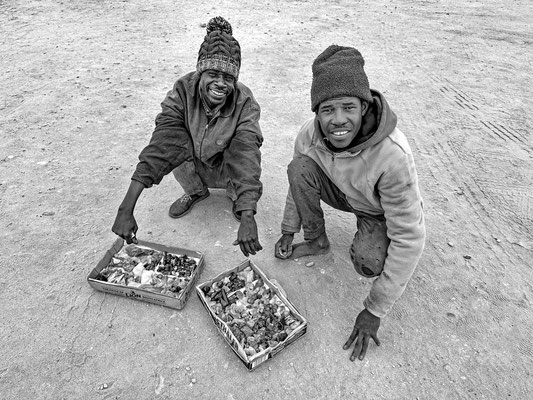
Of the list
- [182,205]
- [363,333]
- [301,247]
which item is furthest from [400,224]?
[182,205]

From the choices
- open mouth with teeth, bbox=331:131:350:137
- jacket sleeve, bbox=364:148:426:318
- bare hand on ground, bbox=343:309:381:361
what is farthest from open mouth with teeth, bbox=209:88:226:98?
bare hand on ground, bbox=343:309:381:361

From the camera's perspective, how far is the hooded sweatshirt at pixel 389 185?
201cm

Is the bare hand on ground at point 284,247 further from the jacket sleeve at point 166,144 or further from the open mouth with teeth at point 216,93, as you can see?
the open mouth with teeth at point 216,93

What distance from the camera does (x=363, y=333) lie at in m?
2.22

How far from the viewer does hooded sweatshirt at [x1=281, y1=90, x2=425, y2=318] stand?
6.61 feet

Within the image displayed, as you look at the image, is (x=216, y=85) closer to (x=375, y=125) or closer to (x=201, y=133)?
(x=201, y=133)

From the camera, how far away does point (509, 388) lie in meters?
2.09

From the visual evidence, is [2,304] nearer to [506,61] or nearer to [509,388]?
[509,388]

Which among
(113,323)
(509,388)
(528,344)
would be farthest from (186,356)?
(528,344)

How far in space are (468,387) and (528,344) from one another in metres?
0.48

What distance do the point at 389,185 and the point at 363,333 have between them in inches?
31.7

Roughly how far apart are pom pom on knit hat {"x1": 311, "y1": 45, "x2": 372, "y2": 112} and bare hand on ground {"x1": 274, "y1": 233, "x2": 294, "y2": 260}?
1.07m

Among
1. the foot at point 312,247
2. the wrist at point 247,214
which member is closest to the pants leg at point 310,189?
the foot at point 312,247

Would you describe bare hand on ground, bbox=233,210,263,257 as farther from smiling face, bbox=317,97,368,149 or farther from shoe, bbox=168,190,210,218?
shoe, bbox=168,190,210,218
